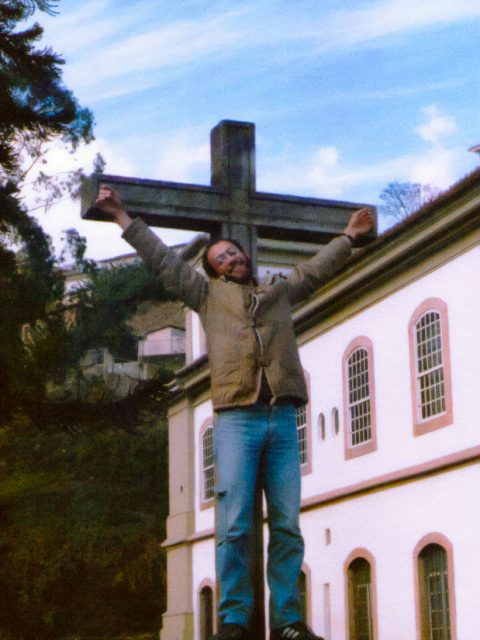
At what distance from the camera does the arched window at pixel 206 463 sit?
32844 millimetres

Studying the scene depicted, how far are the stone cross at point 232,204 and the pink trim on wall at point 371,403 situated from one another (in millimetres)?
16189

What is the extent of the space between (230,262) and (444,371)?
1520 cm

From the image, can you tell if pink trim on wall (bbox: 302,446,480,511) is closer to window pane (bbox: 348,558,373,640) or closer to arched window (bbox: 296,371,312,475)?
arched window (bbox: 296,371,312,475)

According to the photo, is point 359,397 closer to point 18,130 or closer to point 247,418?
point 18,130

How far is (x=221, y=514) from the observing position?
616 centimetres

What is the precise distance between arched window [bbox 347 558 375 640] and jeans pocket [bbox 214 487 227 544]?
696 inches

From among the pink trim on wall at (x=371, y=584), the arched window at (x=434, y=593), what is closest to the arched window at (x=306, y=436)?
the pink trim on wall at (x=371, y=584)

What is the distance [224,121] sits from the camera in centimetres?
780

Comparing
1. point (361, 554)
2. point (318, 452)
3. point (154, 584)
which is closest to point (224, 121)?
point (361, 554)

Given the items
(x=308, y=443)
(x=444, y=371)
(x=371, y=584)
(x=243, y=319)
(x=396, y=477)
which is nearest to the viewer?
(x=243, y=319)

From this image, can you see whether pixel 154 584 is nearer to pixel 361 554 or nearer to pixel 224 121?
pixel 361 554

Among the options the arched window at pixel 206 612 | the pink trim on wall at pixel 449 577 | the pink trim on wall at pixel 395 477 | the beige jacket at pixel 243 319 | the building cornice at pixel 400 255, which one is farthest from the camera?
the arched window at pixel 206 612

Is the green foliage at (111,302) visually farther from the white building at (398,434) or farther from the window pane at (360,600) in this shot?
the window pane at (360,600)

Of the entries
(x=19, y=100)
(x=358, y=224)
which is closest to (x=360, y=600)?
(x=19, y=100)
